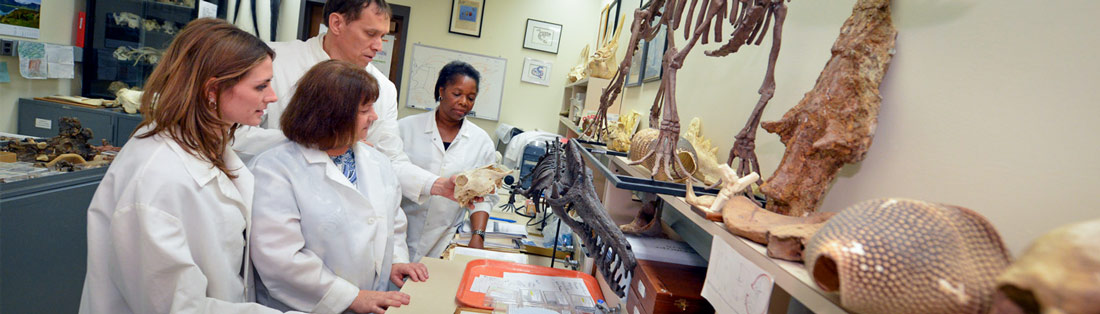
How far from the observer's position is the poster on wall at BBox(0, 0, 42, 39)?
181 centimetres

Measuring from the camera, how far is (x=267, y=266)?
1595mm

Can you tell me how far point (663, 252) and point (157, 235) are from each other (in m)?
1.26

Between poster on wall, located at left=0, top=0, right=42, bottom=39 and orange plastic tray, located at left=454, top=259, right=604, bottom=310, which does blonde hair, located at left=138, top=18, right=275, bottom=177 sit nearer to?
orange plastic tray, located at left=454, top=259, right=604, bottom=310

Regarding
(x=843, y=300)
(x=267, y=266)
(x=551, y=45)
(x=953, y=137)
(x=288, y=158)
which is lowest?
(x=267, y=266)

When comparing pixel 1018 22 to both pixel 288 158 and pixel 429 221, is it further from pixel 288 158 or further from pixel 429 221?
pixel 429 221

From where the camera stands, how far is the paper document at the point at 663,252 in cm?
144

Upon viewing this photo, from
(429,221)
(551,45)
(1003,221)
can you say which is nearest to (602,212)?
(1003,221)

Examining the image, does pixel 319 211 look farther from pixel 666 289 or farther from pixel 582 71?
pixel 582 71

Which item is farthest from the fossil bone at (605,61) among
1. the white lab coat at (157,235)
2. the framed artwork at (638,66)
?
the white lab coat at (157,235)

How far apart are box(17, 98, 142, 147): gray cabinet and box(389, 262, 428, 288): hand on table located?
1529 millimetres

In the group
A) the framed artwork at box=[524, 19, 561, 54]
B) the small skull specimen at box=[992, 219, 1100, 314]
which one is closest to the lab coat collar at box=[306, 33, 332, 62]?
the small skull specimen at box=[992, 219, 1100, 314]

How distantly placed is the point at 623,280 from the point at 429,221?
150 centimetres

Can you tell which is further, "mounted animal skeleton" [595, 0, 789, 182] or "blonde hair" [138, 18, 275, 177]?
"blonde hair" [138, 18, 275, 177]

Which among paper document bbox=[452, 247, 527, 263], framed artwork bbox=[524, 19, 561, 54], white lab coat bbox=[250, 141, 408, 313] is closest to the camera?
white lab coat bbox=[250, 141, 408, 313]
